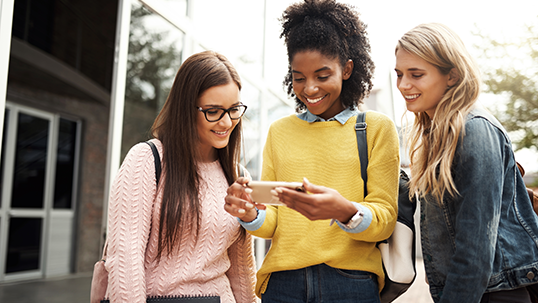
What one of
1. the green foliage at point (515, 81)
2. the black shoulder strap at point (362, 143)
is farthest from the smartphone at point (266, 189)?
the green foliage at point (515, 81)

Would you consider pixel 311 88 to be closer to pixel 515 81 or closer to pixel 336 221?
pixel 336 221

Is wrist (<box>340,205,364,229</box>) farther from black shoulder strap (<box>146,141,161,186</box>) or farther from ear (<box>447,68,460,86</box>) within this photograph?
black shoulder strap (<box>146,141,161,186</box>)

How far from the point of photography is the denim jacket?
1.30 metres

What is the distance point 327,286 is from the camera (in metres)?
1.62

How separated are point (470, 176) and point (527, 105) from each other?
625 inches

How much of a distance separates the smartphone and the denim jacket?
21.0 inches

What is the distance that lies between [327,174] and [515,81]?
1552 centimetres

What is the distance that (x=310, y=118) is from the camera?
1.87 m

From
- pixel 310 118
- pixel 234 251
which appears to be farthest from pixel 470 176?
pixel 234 251

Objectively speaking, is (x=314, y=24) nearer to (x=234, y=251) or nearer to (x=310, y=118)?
(x=310, y=118)

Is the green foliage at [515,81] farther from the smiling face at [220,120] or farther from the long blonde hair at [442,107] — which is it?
the smiling face at [220,120]

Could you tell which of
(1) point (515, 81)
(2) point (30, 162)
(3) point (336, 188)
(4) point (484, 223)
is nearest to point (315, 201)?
(3) point (336, 188)

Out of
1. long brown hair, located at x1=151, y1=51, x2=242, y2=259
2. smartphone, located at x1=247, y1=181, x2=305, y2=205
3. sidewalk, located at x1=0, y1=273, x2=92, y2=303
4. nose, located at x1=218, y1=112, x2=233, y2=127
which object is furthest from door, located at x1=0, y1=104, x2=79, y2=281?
smartphone, located at x1=247, y1=181, x2=305, y2=205

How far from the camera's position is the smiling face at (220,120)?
6.01 ft
